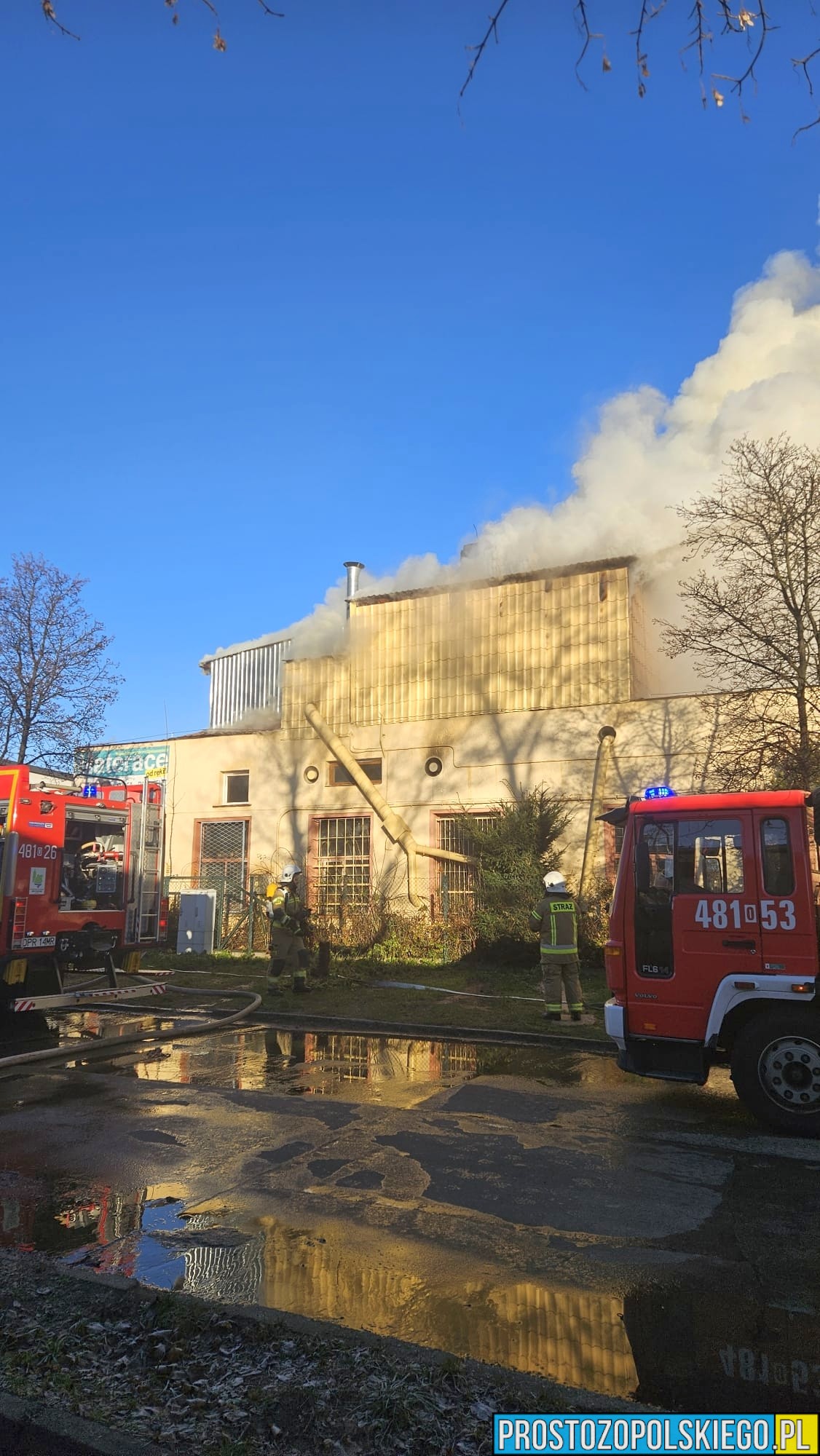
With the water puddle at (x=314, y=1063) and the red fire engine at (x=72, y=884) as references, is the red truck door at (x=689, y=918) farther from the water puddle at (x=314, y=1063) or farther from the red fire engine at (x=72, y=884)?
the red fire engine at (x=72, y=884)

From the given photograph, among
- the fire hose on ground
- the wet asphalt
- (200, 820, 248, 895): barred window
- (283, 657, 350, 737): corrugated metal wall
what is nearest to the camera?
the wet asphalt

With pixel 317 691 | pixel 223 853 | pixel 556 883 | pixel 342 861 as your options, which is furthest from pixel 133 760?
pixel 556 883

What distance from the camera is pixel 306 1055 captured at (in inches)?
362

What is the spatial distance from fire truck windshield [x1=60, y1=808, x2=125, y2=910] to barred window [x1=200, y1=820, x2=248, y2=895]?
337 inches

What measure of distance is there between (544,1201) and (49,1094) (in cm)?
464

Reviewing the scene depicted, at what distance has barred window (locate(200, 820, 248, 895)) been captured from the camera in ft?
68.5

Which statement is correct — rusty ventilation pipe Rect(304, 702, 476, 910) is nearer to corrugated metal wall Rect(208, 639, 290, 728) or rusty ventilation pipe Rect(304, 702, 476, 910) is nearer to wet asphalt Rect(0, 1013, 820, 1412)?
corrugated metal wall Rect(208, 639, 290, 728)

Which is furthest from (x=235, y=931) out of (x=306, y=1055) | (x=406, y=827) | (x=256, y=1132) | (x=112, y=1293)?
(x=112, y=1293)

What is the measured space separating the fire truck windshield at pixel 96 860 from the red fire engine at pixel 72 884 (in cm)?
1

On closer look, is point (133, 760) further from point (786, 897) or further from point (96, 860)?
A: point (786, 897)

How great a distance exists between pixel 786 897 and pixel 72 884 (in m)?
9.04

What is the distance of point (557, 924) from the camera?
1032cm

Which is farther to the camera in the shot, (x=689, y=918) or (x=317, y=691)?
(x=317, y=691)

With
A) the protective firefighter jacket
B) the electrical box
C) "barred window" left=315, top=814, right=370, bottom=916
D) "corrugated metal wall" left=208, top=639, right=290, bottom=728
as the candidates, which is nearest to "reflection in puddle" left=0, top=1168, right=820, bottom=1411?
the protective firefighter jacket
